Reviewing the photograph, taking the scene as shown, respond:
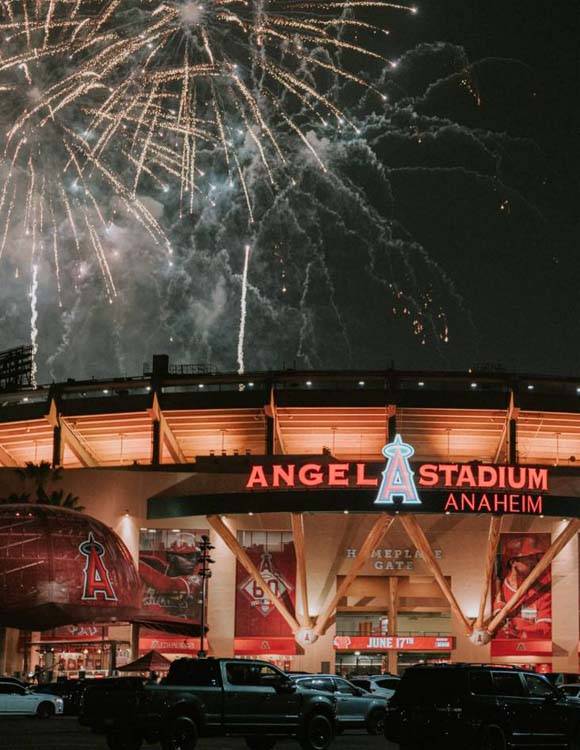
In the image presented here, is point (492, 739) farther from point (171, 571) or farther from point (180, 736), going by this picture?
point (171, 571)

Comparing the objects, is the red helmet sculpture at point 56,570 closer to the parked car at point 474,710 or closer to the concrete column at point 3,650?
the concrete column at point 3,650

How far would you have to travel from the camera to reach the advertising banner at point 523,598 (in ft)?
251

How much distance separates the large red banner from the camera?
76.9 metres

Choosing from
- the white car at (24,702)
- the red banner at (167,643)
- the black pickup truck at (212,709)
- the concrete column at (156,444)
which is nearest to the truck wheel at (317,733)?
the black pickup truck at (212,709)

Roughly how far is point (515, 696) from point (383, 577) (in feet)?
168

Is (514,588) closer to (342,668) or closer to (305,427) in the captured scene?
(342,668)

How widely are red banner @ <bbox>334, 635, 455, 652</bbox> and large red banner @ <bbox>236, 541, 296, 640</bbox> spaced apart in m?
3.43

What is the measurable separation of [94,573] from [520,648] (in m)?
27.1

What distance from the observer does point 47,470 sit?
7894cm

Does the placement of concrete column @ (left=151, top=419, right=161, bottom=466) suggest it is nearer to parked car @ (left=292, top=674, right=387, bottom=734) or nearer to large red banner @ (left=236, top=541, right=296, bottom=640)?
large red banner @ (left=236, top=541, right=296, bottom=640)

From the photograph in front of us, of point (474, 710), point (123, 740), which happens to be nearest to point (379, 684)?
point (123, 740)

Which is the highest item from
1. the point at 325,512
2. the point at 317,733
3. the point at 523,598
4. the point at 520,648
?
the point at 325,512

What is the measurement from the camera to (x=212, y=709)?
32625mm

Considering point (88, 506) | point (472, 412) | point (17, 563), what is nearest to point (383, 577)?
point (472, 412)
